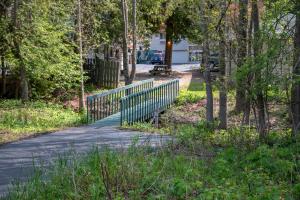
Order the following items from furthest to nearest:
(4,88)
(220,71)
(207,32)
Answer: (4,88) < (220,71) < (207,32)

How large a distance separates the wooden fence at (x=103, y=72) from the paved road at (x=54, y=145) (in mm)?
14093

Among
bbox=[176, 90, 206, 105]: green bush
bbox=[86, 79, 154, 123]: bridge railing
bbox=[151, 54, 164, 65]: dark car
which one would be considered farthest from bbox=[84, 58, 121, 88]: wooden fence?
bbox=[151, 54, 164, 65]: dark car

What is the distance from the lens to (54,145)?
422 inches

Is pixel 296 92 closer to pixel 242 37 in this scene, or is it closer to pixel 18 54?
pixel 242 37

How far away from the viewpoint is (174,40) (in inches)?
1542

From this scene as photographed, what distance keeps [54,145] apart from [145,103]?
257 inches

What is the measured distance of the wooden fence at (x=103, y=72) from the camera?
2828 centimetres

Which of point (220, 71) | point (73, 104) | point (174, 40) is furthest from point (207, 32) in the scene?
point (174, 40)

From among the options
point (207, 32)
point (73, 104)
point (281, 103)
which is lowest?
point (73, 104)

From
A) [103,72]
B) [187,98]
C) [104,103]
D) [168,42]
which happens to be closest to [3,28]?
[104,103]

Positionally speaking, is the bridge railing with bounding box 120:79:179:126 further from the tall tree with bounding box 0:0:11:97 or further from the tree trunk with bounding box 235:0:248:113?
the tall tree with bounding box 0:0:11:97

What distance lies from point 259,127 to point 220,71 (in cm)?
318

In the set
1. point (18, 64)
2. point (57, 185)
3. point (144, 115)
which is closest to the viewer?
point (57, 185)

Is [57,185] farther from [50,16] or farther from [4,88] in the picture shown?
[4,88]
